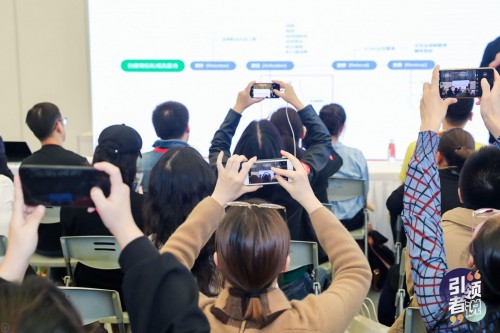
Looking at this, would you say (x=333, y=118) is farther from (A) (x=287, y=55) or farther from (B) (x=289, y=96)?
(B) (x=289, y=96)

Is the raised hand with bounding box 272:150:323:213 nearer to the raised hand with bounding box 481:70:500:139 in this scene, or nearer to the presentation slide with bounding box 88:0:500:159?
the raised hand with bounding box 481:70:500:139

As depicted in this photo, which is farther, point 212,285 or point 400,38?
point 400,38

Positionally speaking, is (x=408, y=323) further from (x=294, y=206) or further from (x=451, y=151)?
(x=451, y=151)

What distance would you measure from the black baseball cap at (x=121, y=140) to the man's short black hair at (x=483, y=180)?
1.78 m

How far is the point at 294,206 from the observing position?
2.60 meters

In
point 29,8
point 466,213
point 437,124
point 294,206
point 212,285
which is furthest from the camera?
point 29,8

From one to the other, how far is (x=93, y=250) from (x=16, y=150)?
2.74 metres

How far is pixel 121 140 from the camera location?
2.94m

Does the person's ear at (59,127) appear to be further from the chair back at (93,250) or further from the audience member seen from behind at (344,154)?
the audience member seen from behind at (344,154)

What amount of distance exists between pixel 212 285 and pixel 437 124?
84 centimetres

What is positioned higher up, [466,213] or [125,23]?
[125,23]

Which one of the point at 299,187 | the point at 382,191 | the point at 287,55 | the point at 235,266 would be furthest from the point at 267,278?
the point at 287,55

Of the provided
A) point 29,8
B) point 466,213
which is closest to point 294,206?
point 466,213

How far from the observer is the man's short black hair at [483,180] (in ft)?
5.34
